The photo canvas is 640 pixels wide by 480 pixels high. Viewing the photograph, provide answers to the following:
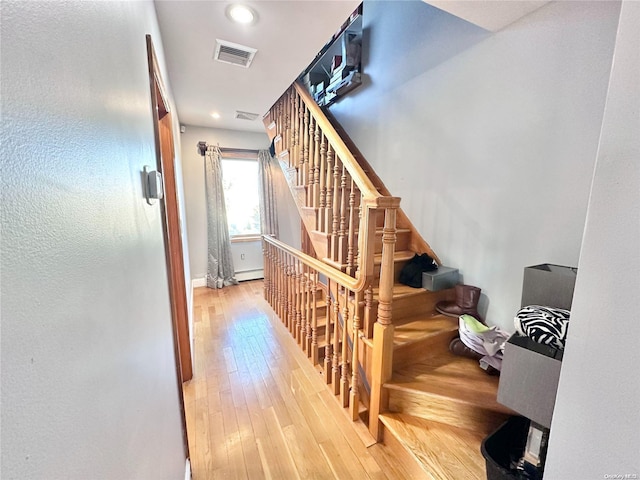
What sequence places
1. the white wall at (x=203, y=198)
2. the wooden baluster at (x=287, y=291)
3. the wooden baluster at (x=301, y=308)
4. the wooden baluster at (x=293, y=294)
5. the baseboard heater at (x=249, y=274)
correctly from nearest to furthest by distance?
1. the wooden baluster at (x=301, y=308)
2. the wooden baluster at (x=293, y=294)
3. the wooden baluster at (x=287, y=291)
4. the white wall at (x=203, y=198)
5. the baseboard heater at (x=249, y=274)

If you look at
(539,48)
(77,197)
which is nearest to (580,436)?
(77,197)

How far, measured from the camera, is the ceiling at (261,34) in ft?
4.68

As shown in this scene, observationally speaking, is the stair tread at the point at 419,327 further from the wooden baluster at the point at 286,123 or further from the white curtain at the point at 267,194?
the white curtain at the point at 267,194

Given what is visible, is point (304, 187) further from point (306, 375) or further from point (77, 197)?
point (77, 197)

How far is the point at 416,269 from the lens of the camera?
2.05 m

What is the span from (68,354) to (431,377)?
166 cm

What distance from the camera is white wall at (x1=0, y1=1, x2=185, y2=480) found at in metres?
0.27

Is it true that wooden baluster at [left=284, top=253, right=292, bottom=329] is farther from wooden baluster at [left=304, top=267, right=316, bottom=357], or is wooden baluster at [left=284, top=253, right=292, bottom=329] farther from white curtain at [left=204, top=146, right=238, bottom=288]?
white curtain at [left=204, top=146, right=238, bottom=288]

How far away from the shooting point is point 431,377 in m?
1.52

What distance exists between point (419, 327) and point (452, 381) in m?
0.39

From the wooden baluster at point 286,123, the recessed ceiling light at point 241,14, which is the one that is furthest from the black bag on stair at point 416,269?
the recessed ceiling light at point 241,14

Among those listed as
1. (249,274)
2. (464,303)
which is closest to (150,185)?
(464,303)

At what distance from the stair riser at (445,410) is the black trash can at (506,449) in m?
0.08

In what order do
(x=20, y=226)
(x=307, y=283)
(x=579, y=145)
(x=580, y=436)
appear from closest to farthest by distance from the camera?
(x=20, y=226)
(x=580, y=436)
(x=579, y=145)
(x=307, y=283)
